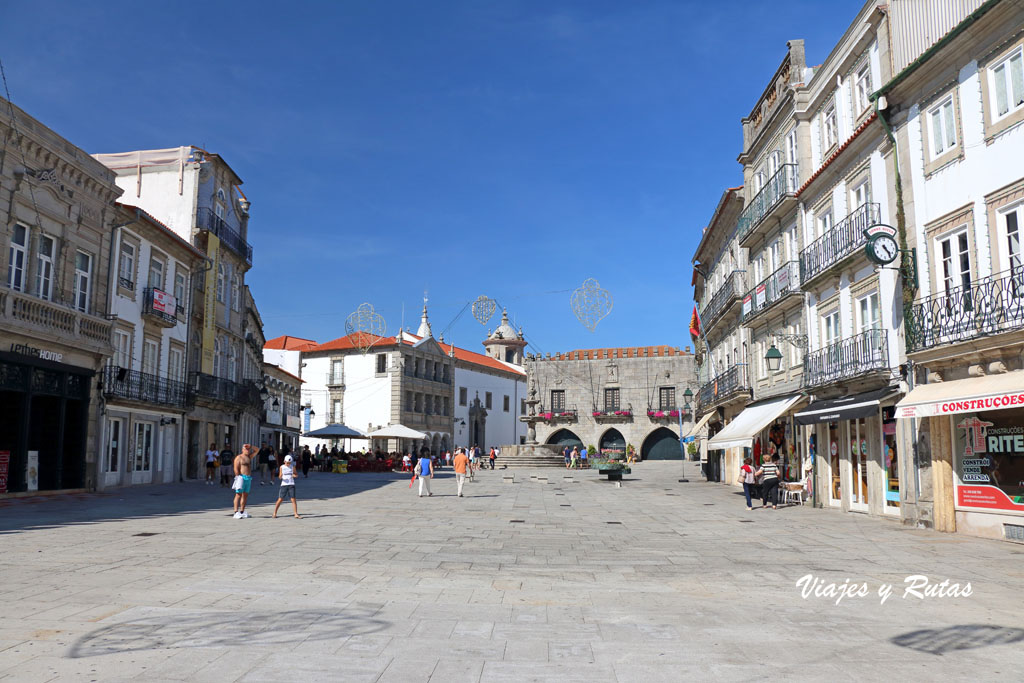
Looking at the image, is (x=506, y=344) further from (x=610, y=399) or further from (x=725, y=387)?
(x=725, y=387)

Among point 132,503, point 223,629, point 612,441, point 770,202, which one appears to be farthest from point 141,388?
point 612,441

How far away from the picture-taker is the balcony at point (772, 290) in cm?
2466

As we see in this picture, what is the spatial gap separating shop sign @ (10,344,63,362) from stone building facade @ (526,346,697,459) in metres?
50.5

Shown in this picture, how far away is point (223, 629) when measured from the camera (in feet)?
22.6

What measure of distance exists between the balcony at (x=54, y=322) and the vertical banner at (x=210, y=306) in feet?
31.2

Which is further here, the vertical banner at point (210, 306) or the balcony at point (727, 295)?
the vertical banner at point (210, 306)

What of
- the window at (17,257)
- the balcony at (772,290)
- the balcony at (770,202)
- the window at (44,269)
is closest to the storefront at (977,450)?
the balcony at (772,290)

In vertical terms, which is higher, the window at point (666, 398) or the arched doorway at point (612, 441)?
the window at point (666, 398)

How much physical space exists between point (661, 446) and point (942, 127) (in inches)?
2155

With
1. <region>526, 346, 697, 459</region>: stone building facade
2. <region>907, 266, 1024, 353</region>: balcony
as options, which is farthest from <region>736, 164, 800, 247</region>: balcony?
<region>526, 346, 697, 459</region>: stone building facade

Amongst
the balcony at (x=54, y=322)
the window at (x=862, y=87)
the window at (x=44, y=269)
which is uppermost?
the window at (x=862, y=87)

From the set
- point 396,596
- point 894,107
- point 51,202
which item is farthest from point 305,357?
point 396,596

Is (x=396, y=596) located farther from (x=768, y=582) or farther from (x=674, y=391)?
(x=674, y=391)

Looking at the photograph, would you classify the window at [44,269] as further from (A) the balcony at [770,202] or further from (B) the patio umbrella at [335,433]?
(B) the patio umbrella at [335,433]
